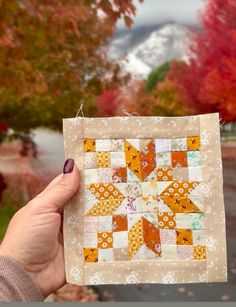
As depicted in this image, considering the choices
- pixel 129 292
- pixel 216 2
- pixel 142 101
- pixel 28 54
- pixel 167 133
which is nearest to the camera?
pixel 167 133

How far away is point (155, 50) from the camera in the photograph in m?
1.42

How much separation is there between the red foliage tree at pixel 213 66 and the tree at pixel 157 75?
0.07m

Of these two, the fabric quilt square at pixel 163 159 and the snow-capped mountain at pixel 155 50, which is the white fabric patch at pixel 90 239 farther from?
the snow-capped mountain at pixel 155 50

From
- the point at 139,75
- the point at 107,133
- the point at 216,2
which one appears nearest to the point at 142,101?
the point at 139,75

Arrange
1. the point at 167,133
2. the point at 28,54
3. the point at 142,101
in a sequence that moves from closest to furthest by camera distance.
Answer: the point at 167,133 < the point at 142,101 < the point at 28,54

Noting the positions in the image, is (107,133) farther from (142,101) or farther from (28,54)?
(28,54)

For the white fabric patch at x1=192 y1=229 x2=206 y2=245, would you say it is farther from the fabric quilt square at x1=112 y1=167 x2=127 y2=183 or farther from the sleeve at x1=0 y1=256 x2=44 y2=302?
the sleeve at x1=0 y1=256 x2=44 y2=302

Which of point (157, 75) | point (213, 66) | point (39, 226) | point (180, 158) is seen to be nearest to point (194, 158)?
point (180, 158)

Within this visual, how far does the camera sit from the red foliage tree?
1.15 meters

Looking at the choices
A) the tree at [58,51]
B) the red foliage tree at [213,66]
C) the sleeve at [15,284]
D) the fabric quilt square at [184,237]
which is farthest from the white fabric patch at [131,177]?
the tree at [58,51]

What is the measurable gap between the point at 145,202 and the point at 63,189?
129mm

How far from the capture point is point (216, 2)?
3.86 ft

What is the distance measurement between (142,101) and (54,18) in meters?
0.30

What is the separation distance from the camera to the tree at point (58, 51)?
1.31 m
